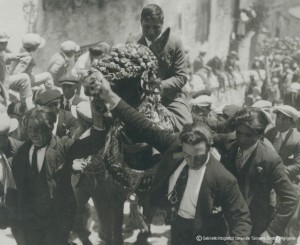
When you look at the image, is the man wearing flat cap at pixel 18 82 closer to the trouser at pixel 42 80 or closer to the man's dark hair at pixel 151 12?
the trouser at pixel 42 80

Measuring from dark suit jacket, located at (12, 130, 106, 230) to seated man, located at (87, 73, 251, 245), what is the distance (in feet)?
1.89

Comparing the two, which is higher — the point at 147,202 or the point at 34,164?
the point at 34,164

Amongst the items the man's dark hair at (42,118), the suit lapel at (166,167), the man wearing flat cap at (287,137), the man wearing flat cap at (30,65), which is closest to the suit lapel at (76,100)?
the man wearing flat cap at (30,65)

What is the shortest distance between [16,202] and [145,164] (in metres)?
1.10

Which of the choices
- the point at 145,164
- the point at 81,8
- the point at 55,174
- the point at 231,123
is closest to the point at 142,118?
the point at 145,164

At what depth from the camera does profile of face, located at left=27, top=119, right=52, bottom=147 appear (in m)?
3.57

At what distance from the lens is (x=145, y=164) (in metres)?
3.68

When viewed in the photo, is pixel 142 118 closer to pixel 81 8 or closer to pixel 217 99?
pixel 81 8

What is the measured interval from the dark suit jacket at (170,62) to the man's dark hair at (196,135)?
3.92 feet

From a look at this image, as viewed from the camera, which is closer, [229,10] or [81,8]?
[81,8]

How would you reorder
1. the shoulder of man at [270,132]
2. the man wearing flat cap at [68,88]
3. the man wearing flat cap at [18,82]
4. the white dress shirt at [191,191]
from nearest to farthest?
the white dress shirt at [191,191], the shoulder of man at [270,132], the man wearing flat cap at [68,88], the man wearing flat cap at [18,82]

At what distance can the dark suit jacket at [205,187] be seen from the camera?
305 centimetres

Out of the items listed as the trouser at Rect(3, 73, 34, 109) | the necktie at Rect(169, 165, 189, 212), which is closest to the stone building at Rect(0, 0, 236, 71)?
the trouser at Rect(3, 73, 34, 109)

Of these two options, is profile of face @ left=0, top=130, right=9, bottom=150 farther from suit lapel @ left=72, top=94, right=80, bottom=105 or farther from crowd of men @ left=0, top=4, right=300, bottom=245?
suit lapel @ left=72, top=94, right=80, bottom=105
